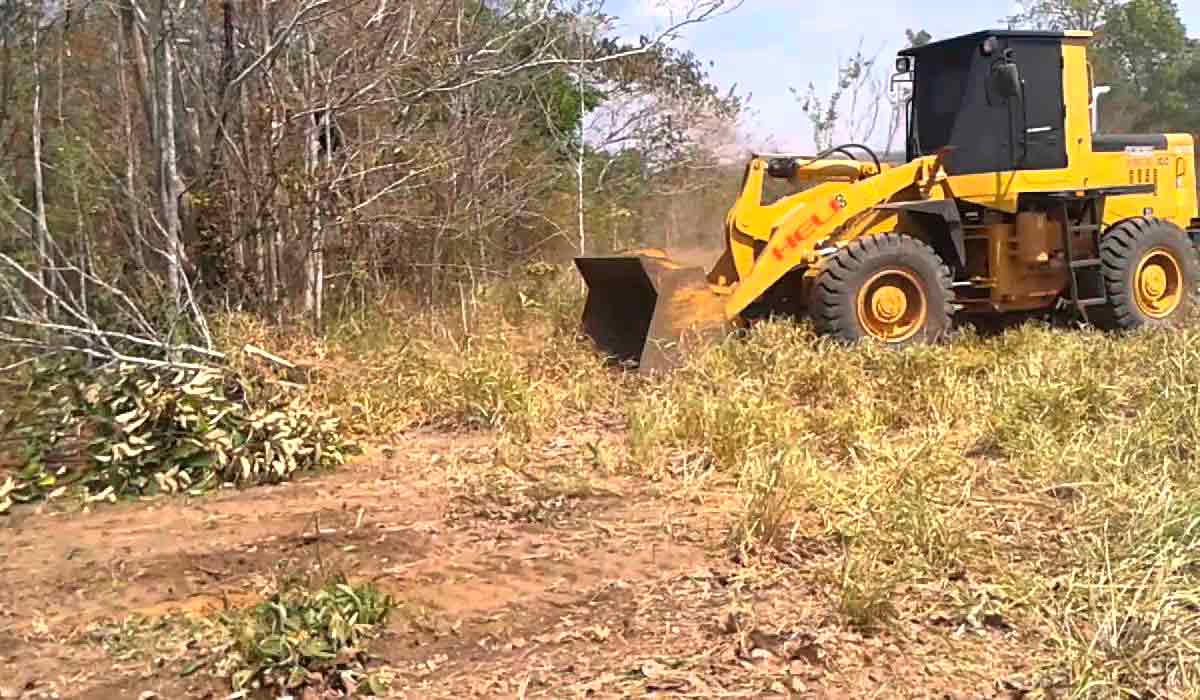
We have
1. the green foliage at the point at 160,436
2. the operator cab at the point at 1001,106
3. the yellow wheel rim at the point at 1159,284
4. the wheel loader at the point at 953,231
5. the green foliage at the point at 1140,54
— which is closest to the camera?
the green foliage at the point at 160,436

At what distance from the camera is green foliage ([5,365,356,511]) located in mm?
5598

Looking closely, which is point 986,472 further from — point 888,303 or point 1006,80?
point 1006,80

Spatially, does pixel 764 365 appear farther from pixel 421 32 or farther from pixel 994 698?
pixel 994 698

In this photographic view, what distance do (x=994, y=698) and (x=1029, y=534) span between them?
126cm

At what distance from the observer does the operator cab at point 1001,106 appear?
838 cm

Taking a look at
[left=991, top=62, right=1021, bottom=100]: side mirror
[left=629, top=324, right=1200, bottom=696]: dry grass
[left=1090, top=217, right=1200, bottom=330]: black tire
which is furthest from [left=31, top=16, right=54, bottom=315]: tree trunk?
[left=1090, top=217, right=1200, bottom=330]: black tire

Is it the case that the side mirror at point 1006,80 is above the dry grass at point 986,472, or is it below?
above

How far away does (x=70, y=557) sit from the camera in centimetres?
461

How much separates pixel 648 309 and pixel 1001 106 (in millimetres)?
2995

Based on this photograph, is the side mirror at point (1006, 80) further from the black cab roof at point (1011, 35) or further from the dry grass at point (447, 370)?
the dry grass at point (447, 370)

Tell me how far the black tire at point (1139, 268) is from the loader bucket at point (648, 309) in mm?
3169

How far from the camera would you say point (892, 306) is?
7.90m

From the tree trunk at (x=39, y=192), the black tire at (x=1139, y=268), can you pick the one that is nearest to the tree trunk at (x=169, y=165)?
the tree trunk at (x=39, y=192)

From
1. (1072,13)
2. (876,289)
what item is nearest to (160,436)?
(876,289)
